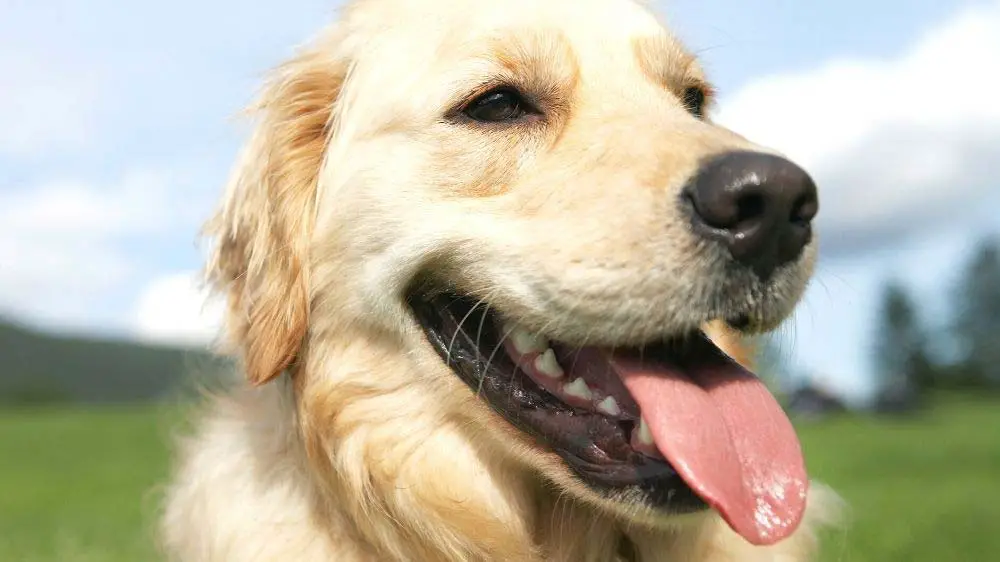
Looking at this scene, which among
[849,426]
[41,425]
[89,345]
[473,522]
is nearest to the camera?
[473,522]

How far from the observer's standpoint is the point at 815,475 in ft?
16.6

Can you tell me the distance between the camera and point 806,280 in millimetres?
3107

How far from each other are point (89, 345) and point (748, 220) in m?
47.9

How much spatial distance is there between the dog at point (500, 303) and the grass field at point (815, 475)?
5.15ft

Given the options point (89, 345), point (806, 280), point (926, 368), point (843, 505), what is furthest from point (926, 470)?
point (926, 368)

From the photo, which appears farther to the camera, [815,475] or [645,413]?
[815,475]

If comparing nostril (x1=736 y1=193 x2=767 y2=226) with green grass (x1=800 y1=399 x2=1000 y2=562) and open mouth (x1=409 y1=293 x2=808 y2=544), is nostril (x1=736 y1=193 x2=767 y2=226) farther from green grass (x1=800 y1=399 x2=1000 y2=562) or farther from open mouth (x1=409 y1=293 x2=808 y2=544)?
green grass (x1=800 y1=399 x2=1000 y2=562)

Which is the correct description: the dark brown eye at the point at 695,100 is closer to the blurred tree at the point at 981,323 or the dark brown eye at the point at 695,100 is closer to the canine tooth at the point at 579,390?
the canine tooth at the point at 579,390

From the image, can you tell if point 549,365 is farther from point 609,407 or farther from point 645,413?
point 645,413

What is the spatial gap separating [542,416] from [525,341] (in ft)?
0.84

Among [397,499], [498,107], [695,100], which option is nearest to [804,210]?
[498,107]

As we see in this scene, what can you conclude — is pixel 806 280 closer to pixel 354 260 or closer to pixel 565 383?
pixel 565 383

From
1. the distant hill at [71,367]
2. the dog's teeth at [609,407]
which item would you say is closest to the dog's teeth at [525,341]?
the dog's teeth at [609,407]

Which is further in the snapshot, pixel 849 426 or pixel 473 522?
pixel 849 426
